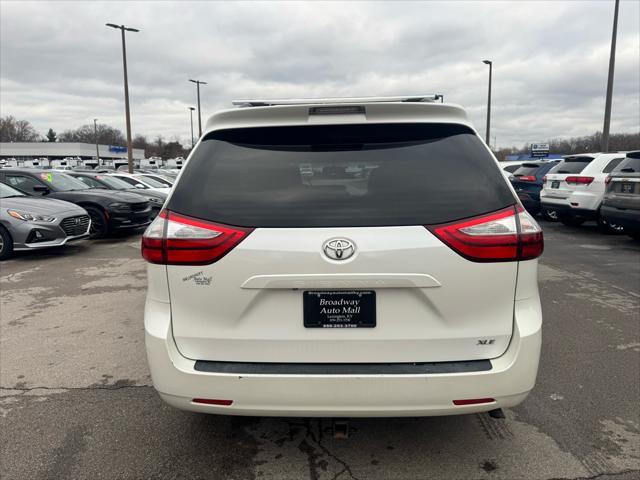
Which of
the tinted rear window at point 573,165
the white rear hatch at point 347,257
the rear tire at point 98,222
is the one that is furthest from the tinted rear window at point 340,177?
the tinted rear window at point 573,165

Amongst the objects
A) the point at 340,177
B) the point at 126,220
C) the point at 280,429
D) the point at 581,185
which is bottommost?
the point at 280,429

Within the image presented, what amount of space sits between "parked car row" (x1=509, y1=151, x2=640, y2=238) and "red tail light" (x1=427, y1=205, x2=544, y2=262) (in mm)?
7818

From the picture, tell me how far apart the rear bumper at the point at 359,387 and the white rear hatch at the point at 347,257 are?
2.8 inches

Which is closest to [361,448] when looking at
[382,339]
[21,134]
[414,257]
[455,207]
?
[382,339]

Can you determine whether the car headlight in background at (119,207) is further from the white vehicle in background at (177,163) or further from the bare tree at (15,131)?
the bare tree at (15,131)

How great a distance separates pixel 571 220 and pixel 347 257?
1267cm

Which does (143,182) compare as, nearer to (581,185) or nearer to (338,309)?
(581,185)

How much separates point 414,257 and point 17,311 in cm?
504

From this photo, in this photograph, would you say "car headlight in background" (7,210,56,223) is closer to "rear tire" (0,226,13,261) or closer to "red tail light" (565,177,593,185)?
"rear tire" (0,226,13,261)

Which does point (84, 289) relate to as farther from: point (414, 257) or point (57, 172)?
point (57, 172)

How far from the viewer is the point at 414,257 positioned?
6.81 feet

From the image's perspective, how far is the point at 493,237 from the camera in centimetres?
213

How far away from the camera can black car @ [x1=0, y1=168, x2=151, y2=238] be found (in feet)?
34.1

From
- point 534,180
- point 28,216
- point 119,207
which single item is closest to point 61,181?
point 119,207
